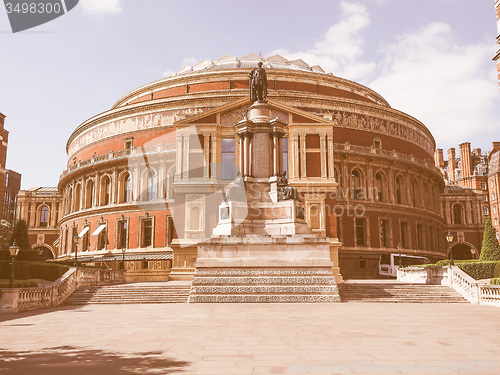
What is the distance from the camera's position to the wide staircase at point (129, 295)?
20.9m

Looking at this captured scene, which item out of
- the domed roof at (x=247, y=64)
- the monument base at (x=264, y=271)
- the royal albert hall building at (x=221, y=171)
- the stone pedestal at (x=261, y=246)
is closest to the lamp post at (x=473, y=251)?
the royal albert hall building at (x=221, y=171)

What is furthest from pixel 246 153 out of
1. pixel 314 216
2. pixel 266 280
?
pixel 314 216

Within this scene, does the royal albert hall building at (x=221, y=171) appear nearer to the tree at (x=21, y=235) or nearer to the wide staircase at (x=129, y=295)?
the tree at (x=21, y=235)

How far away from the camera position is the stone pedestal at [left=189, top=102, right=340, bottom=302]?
19.9m

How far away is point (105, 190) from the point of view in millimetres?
50219

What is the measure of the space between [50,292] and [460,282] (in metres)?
19.1

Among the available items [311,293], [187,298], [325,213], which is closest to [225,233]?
[187,298]

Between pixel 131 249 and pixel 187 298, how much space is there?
2584 cm

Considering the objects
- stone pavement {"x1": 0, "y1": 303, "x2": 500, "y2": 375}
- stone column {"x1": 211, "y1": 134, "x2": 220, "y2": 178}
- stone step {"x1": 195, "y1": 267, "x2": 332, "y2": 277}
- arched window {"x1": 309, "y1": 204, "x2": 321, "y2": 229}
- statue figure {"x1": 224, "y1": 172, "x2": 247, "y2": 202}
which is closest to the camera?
stone pavement {"x1": 0, "y1": 303, "x2": 500, "y2": 375}

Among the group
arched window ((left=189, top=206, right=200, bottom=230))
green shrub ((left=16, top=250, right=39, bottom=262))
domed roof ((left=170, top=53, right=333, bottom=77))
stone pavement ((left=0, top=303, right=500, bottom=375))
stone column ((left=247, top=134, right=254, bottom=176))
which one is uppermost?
domed roof ((left=170, top=53, right=333, bottom=77))

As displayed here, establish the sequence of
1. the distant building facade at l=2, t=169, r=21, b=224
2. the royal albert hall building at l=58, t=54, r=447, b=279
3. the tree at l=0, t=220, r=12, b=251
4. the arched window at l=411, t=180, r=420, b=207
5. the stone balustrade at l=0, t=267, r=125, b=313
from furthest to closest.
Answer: the distant building facade at l=2, t=169, r=21, b=224 < the tree at l=0, t=220, r=12, b=251 < the arched window at l=411, t=180, r=420, b=207 < the royal albert hall building at l=58, t=54, r=447, b=279 < the stone balustrade at l=0, t=267, r=125, b=313

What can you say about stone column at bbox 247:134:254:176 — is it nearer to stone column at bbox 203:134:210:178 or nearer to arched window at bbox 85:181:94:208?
stone column at bbox 203:134:210:178

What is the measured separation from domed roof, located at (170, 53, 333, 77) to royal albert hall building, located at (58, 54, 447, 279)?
6.97m

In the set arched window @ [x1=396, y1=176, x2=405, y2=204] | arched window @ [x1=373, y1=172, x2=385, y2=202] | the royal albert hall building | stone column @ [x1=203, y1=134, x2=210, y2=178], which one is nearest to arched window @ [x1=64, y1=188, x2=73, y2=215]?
the royal albert hall building
